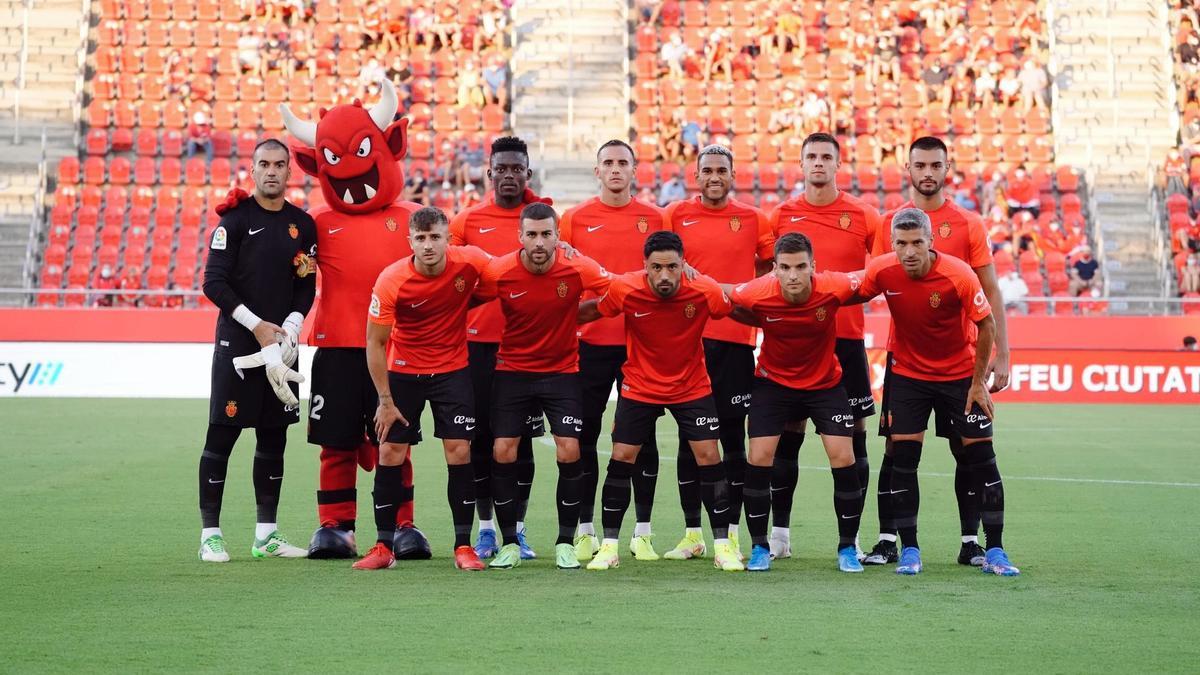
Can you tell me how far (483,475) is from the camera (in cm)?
812

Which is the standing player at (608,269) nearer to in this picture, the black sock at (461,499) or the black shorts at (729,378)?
the black shorts at (729,378)

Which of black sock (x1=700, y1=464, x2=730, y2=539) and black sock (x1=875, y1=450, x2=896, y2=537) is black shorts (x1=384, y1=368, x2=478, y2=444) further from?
black sock (x1=875, y1=450, x2=896, y2=537)

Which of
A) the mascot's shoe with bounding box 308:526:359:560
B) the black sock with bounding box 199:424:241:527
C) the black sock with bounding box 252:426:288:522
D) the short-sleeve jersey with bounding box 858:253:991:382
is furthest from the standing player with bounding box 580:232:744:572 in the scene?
the black sock with bounding box 199:424:241:527

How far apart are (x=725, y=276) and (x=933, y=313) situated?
1181 millimetres

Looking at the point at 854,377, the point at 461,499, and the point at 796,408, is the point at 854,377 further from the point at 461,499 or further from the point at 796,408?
the point at 461,499

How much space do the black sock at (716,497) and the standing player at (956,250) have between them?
0.82m

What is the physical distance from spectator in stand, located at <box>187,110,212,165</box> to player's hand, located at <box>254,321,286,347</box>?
61.3 feet

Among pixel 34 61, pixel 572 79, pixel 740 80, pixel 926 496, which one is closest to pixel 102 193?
pixel 34 61

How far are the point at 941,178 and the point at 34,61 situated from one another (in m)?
23.3

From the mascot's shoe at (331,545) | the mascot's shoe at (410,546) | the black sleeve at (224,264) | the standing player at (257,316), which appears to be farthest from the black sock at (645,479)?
the black sleeve at (224,264)

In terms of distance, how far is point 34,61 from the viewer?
88.8 feet

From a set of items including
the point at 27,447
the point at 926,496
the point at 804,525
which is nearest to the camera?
the point at 804,525

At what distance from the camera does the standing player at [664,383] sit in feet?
23.9

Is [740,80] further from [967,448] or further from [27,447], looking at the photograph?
[967,448]
